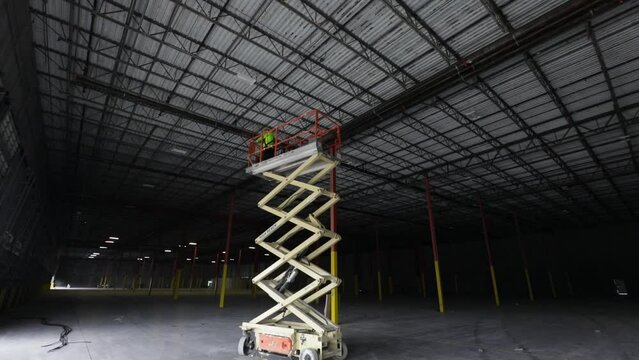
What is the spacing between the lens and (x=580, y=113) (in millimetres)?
17766

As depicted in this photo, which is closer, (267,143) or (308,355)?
(308,355)

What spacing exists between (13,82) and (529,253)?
57.4 metres

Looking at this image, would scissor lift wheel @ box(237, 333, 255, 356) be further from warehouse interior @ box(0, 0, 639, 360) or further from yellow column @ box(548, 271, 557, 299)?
yellow column @ box(548, 271, 557, 299)

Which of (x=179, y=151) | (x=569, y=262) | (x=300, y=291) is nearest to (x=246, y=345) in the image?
(x=300, y=291)

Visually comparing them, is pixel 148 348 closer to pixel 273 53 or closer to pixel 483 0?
pixel 273 53

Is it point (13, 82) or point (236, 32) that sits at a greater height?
point (236, 32)

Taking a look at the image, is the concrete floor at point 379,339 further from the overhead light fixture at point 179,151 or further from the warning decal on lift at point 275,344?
the overhead light fixture at point 179,151

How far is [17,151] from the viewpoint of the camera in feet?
50.3

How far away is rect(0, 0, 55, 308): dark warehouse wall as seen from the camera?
35.3 feet

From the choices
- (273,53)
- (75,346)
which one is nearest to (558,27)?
(273,53)

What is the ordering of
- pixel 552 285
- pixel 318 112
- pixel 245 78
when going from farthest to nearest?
pixel 552 285 < pixel 318 112 < pixel 245 78

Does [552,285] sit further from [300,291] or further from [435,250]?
[300,291]

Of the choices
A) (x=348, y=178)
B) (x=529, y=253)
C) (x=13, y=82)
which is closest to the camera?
(x=13, y=82)

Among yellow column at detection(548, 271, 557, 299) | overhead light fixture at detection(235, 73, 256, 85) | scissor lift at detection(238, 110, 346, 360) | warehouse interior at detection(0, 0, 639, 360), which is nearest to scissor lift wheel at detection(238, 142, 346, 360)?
scissor lift at detection(238, 110, 346, 360)
